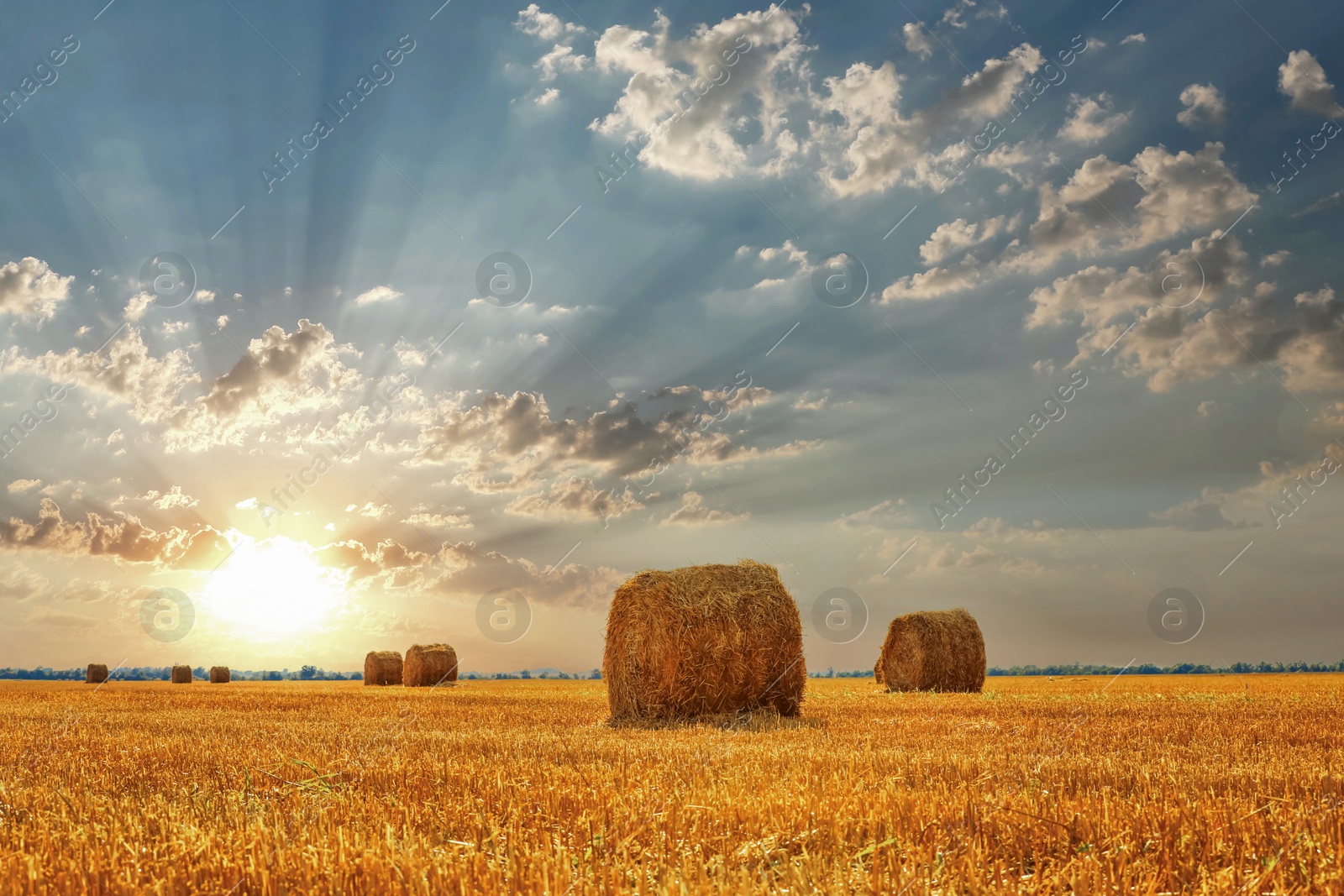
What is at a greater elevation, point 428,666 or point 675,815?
point 675,815

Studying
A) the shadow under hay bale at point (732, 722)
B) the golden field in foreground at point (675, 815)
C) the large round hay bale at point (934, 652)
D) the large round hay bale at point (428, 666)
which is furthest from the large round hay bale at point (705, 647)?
the large round hay bale at point (428, 666)

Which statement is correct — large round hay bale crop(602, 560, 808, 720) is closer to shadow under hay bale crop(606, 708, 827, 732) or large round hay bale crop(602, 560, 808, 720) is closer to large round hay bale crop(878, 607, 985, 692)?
shadow under hay bale crop(606, 708, 827, 732)

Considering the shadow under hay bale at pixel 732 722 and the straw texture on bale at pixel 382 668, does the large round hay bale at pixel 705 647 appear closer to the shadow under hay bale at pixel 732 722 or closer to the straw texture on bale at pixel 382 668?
the shadow under hay bale at pixel 732 722

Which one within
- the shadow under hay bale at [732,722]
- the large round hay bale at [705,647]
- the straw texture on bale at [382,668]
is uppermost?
the large round hay bale at [705,647]

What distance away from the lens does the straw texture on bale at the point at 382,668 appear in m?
38.7

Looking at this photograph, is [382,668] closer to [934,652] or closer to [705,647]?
[934,652]

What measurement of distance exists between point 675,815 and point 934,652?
879 inches

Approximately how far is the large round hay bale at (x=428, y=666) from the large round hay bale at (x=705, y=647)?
26.0 meters

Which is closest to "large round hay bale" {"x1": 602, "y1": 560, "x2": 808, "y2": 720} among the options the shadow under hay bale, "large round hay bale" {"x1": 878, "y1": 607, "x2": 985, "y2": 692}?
the shadow under hay bale

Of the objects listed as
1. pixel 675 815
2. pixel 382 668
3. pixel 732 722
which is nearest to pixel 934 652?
pixel 732 722

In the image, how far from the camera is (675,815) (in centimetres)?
365

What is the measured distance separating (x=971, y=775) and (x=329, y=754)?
4.87 metres

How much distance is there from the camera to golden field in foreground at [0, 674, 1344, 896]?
285 cm

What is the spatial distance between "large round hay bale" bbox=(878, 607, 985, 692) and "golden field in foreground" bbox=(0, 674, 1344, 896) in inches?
647
